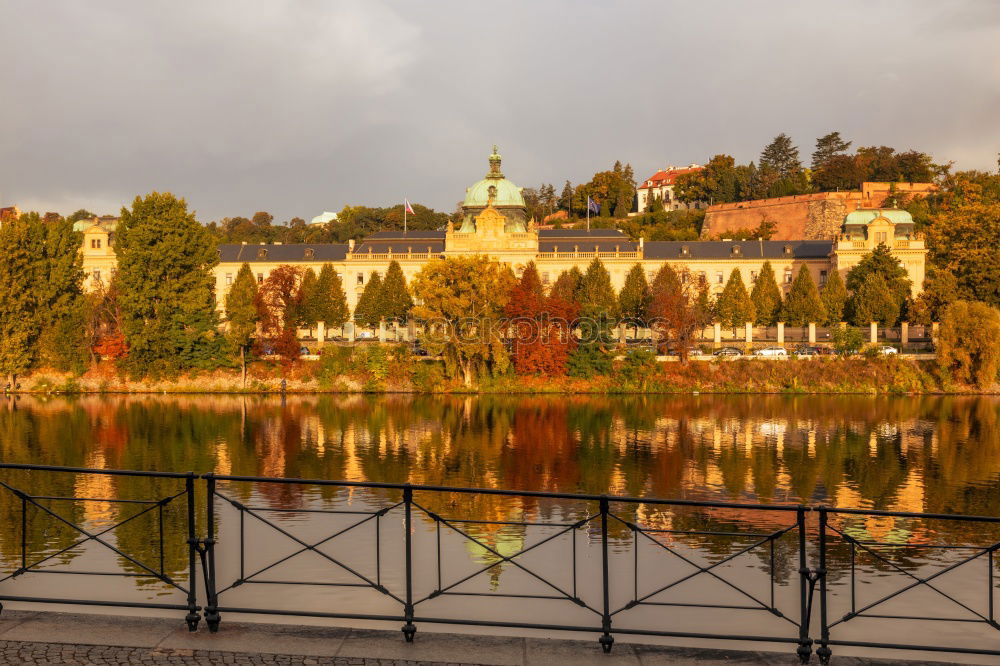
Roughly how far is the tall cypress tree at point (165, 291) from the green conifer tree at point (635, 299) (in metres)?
35.8

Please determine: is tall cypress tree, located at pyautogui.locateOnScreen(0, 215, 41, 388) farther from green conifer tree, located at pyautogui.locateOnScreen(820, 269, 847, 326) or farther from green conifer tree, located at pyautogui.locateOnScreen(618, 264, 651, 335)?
green conifer tree, located at pyautogui.locateOnScreen(820, 269, 847, 326)

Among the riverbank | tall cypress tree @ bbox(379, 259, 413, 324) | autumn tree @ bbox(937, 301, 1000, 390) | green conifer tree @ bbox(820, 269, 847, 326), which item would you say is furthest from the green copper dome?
autumn tree @ bbox(937, 301, 1000, 390)

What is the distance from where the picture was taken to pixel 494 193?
335ft

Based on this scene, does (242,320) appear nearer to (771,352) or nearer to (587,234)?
(771,352)

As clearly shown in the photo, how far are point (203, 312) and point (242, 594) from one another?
46.1m

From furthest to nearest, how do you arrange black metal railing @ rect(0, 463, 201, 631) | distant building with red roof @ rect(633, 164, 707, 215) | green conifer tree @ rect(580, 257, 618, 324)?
1. distant building with red roof @ rect(633, 164, 707, 215)
2. green conifer tree @ rect(580, 257, 618, 324)
3. black metal railing @ rect(0, 463, 201, 631)

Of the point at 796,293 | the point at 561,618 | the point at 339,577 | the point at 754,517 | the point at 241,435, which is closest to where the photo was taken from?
the point at 561,618

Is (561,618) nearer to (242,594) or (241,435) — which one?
(242,594)

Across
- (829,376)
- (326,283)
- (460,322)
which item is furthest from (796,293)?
(326,283)

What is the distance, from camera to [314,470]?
33125mm

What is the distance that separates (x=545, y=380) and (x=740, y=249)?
156 ft

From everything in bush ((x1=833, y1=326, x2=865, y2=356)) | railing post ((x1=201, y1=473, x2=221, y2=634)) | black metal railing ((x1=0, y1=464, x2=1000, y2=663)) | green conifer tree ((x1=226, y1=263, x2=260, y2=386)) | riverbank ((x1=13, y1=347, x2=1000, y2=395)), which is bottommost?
Result: black metal railing ((x1=0, y1=464, x2=1000, y2=663))

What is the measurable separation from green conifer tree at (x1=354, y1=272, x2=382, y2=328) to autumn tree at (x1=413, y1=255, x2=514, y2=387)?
27.9 meters

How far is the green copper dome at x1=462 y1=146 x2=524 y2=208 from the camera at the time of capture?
335ft
